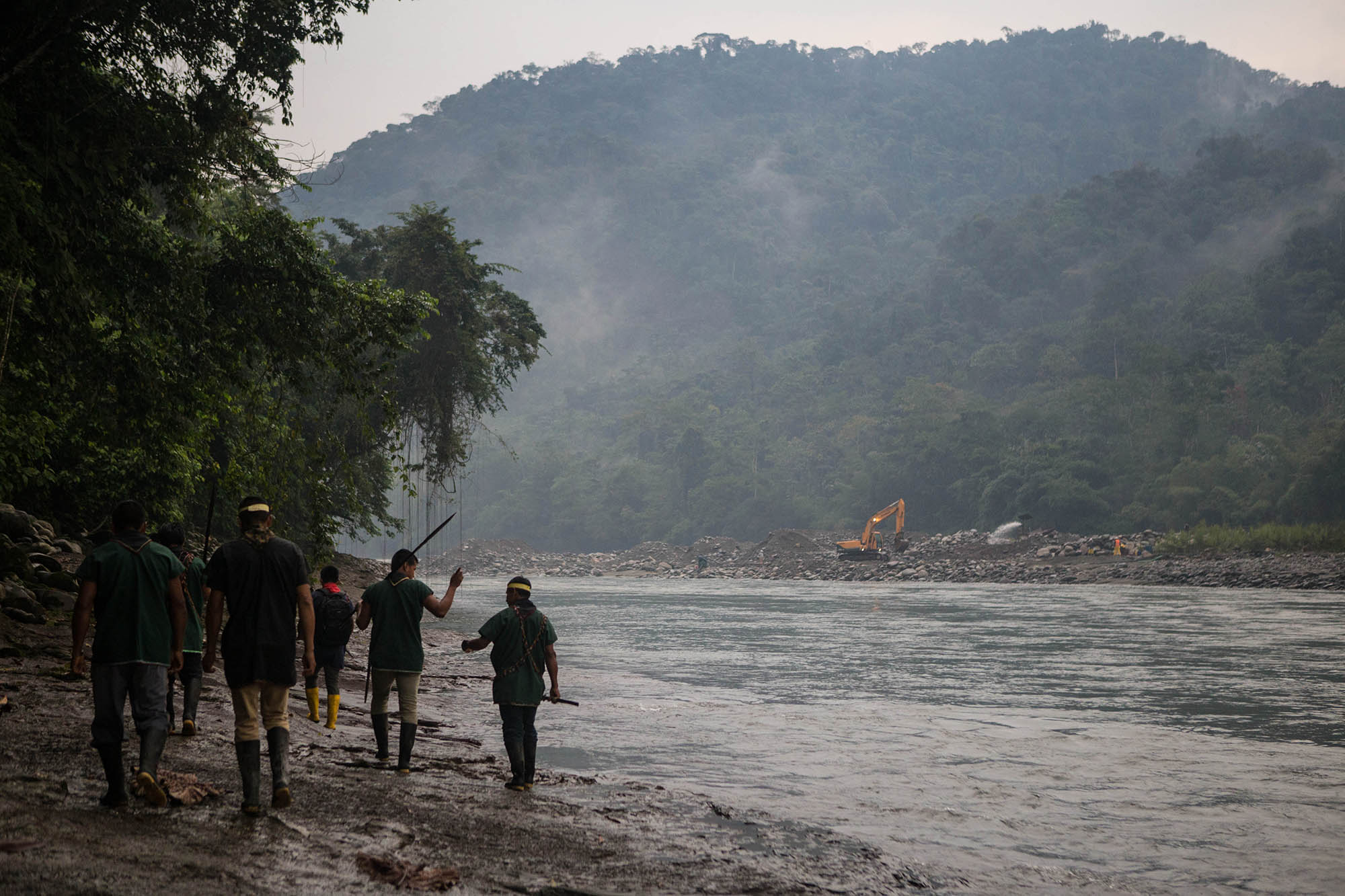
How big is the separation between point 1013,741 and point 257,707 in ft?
27.1

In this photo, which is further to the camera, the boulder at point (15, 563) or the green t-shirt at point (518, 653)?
the boulder at point (15, 563)

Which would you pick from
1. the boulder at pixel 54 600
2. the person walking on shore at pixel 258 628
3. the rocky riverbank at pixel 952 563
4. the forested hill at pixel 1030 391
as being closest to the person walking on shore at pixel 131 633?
the person walking on shore at pixel 258 628

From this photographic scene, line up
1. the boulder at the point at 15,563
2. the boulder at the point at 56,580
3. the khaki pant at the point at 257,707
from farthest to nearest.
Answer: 1. the boulder at the point at 56,580
2. the boulder at the point at 15,563
3. the khaki pant at the point at 257,707

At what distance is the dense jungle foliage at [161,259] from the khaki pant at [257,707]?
13.5ft

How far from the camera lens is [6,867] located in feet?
16.1

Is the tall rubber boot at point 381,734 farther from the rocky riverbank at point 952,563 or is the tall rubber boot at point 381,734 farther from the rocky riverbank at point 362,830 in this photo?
the rocky riverbank at point 952,563

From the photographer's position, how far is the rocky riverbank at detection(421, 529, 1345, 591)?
174 ft

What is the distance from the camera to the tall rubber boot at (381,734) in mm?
8961

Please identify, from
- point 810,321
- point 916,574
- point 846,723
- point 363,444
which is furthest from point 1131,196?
point 846,723

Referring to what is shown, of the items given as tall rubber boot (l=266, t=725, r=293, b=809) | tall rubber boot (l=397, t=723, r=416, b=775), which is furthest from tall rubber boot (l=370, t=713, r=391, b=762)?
tall rubber boot (l=266, t=725, r=293, b=809)

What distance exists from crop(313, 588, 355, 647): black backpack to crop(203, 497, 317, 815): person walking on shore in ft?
13.1

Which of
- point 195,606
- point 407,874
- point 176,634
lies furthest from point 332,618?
point 407,874

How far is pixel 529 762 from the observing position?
8.73 metres

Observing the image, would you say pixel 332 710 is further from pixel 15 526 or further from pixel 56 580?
pixel 15 526
